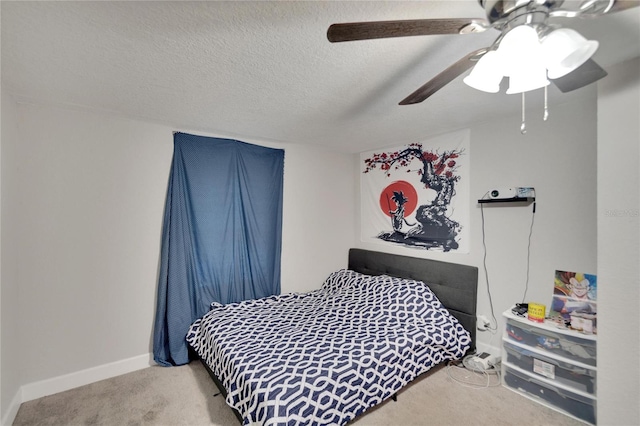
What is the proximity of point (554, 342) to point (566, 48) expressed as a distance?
1989 millimetres

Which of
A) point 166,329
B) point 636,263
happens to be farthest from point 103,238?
point 636,263

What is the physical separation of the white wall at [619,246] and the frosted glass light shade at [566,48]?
0.90 metres

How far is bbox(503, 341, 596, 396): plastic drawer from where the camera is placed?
1.79 m

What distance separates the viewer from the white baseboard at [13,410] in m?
1.75

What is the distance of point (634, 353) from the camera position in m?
1.43

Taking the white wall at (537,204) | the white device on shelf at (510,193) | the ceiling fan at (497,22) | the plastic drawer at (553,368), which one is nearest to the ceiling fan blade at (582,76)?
the ceiling fan at (497,22)

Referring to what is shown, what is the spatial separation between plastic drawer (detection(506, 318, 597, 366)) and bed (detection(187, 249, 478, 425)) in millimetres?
401

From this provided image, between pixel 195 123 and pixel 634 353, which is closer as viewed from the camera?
pixel 634 353

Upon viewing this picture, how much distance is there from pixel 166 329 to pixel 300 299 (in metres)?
1.30

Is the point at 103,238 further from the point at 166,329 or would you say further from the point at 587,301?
the point at 587,301

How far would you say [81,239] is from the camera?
225cm

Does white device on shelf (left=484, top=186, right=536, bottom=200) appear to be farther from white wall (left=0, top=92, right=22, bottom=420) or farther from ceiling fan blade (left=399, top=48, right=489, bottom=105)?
white wall (left=0, top=92, right=22, bottom=420)

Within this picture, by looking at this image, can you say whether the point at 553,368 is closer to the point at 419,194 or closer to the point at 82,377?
the point at 419,194

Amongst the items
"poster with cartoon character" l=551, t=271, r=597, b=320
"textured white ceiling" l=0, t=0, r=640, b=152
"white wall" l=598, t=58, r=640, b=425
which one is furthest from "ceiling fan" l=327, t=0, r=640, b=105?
"poster with cartoon character" l=551, t=271, r=597, b=320
